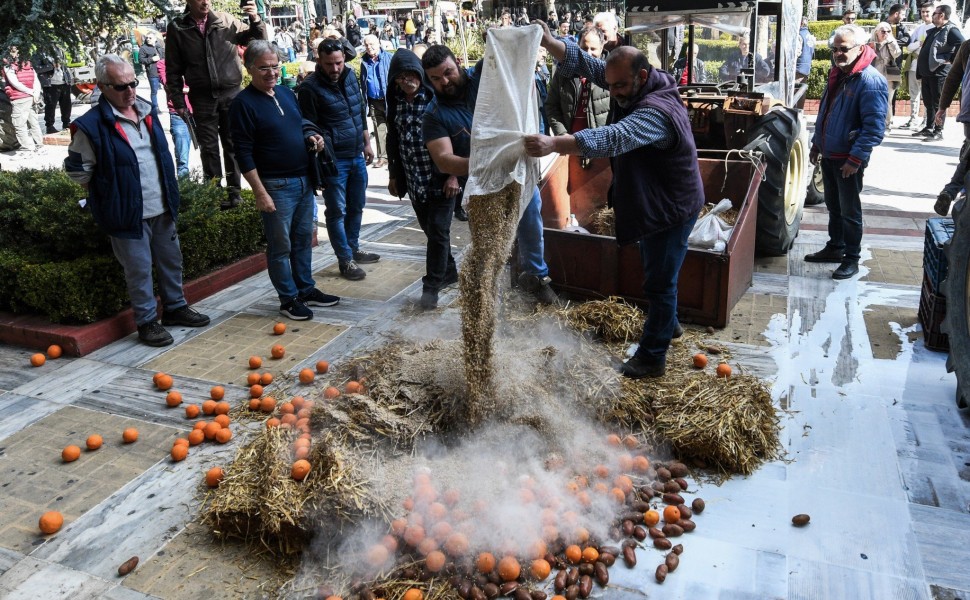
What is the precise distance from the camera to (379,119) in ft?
36.8

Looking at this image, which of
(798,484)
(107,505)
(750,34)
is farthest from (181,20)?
(798,484)

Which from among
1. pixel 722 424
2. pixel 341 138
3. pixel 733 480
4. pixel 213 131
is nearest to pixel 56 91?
pixel 213 131

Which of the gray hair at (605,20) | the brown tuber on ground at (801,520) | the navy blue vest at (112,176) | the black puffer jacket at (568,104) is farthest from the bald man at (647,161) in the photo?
the gray hair at (605,20)

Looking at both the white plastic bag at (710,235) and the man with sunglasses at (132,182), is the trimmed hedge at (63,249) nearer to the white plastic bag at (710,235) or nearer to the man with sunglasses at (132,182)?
the man with sunglasses at (132,182)

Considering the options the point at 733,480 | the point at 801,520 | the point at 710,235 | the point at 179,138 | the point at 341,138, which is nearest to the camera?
the point at 801,520

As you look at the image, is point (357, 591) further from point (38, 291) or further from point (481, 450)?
point (38, 291)

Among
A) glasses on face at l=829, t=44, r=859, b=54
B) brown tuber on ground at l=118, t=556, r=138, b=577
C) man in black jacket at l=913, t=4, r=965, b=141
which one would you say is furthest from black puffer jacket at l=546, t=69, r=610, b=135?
man in black jacket at l=913, t=4, r=965, b=141

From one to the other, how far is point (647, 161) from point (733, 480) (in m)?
1.79

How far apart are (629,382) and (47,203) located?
4.69 metres

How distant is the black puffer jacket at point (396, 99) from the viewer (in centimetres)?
554

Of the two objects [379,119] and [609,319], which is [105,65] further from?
[379,119]

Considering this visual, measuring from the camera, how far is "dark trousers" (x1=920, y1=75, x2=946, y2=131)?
12.2m

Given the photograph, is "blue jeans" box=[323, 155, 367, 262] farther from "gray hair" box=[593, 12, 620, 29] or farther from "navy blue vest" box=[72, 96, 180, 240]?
"gray hair" box=[593, 12, 620, 29]

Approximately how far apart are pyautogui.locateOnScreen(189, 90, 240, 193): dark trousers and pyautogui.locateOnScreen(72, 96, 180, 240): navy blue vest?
1.85m
